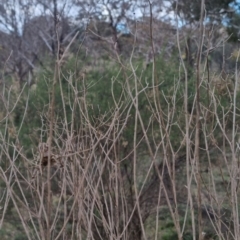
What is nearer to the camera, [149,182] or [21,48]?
[149,182]

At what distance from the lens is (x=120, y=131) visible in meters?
2.19

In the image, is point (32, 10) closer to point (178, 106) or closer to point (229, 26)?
point (229, 26)

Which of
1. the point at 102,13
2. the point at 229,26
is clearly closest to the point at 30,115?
the point at 229,26

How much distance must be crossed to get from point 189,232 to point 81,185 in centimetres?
424

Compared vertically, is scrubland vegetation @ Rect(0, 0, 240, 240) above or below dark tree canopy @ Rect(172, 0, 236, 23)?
below

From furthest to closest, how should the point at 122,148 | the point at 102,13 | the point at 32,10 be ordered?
the point at 32,10, the point at 102,13, the point at 122,148

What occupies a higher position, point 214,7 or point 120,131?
point 214,7

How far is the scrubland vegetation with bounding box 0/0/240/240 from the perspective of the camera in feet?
6.79

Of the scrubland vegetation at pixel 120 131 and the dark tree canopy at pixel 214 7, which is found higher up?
the dark tree canopy at pixel 214 7

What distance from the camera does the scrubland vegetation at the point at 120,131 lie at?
6.79 ft

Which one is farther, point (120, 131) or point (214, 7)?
point (214, 7)

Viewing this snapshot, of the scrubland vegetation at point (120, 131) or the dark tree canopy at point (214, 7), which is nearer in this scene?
the scrubland vegetation at point (120, 131)

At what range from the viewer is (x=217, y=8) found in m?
11.5

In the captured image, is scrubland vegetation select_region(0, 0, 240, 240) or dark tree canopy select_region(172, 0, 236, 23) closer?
scrubland vegetation select_region(0, 0, 240, 240)
